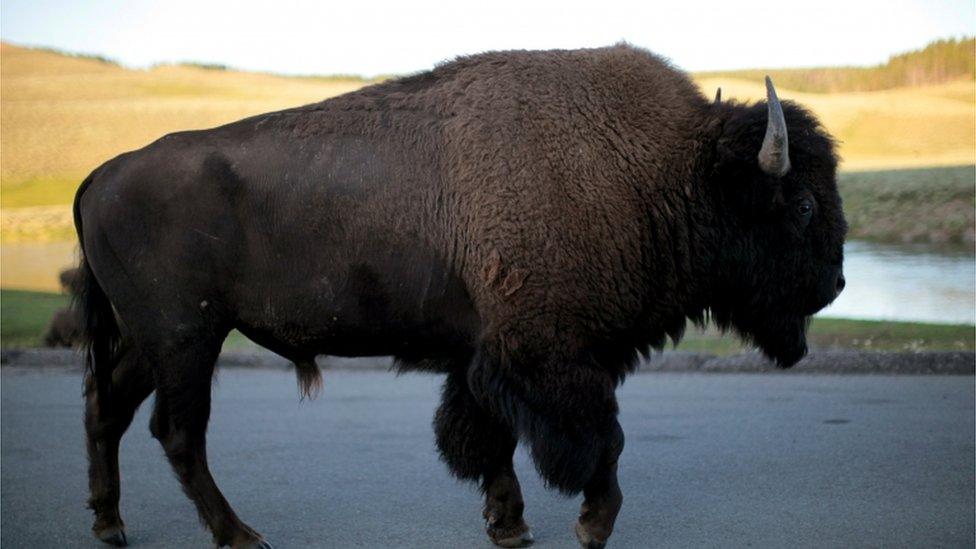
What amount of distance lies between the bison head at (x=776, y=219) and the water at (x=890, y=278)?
6.65m

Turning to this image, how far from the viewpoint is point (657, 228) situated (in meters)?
5.27

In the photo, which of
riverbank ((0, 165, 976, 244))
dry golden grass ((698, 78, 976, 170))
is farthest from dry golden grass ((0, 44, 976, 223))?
riverbank ((0, 165, 976, 244))

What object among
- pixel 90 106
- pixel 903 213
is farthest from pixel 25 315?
pixel 903 213

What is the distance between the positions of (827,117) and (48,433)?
15881mm

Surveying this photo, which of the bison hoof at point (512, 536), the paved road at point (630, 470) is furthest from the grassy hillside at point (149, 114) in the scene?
the bison hoof at point (512, 536)

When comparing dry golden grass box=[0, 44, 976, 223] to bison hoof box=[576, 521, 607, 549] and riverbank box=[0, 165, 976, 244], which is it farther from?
bison hoof box=[576, 521, 607, 549]

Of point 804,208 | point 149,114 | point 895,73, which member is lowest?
point 149,114

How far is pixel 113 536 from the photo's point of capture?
5.62 meters

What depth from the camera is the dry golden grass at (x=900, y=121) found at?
46.2ft

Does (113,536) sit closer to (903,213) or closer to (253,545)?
(253,545)

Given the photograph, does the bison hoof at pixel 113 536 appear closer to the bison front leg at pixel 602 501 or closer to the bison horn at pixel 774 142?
the bison front leg at pixel 602 501

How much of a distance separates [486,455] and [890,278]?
8796mm

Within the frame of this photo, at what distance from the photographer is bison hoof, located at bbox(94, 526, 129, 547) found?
5.62 metres

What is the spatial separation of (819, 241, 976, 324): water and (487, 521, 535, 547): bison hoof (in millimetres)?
7457
